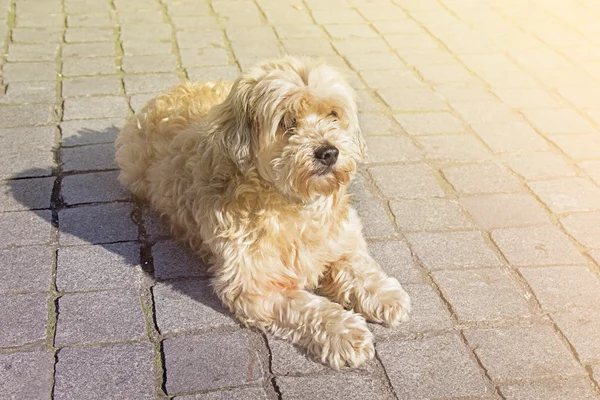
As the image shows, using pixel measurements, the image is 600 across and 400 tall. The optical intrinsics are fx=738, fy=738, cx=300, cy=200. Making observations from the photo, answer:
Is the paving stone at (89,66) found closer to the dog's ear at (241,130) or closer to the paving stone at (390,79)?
the paving stone at (390,79)

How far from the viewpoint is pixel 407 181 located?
5.60 meters

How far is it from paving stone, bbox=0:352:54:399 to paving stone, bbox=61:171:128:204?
1.66m

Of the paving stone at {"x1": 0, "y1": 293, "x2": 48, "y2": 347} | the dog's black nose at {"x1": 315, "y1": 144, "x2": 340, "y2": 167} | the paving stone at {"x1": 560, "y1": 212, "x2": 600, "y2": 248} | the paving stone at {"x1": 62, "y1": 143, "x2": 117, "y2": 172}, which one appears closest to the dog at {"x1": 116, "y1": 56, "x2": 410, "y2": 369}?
the dog's black nose at {"x1": 315, "y1": 144, "x2": 340, "y2": 167}

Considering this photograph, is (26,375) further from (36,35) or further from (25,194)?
(36,35)

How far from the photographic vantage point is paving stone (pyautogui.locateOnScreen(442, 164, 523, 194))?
5512 mm

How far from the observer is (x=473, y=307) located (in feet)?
13.9

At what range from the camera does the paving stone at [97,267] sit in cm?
440

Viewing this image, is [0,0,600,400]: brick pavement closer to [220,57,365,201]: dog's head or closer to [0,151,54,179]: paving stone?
[0,151,54,179]: paving stone

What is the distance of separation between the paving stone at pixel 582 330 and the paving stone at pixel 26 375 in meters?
2.73

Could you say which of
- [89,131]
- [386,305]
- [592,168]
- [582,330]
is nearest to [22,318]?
[386,305]

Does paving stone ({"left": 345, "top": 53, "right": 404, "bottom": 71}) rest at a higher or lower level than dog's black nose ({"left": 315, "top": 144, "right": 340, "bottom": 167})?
lower

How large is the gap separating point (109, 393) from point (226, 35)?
5.55 meters

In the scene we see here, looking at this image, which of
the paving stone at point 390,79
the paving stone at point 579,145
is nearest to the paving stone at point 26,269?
the paving stone at point 390,79

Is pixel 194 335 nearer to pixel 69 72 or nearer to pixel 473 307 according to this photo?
pixel 473 307
